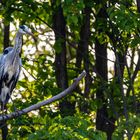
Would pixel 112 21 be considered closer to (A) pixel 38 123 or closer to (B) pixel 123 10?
(B) pixel 123 10

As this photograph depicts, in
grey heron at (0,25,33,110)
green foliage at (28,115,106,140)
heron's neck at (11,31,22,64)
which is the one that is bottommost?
green foliage at (28,115,106,140)

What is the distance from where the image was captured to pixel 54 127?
7.24 m

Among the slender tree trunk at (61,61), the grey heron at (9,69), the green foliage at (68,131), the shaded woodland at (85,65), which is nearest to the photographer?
the green foliage at (68,131)

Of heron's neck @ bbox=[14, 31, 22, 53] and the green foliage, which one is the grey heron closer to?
heron's neck @ bbox=[14, 31, 22, 53]

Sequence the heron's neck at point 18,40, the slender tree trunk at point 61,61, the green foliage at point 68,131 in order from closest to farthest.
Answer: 1. the green foliage at point 68,131
2. the heron's neck at point 18,40
3. the slender tree trunk at point 61,61

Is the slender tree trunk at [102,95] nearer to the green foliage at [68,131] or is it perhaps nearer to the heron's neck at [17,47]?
the heron's neck at [17,47]

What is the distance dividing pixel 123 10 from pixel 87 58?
7.13 feet

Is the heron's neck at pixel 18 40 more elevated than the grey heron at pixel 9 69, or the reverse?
the heron's neck at pixel 18 40

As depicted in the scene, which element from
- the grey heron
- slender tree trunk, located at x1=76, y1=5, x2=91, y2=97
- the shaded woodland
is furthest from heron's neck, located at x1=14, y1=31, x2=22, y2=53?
slender tree trunk, located at x1=76, y1=5, x2=91, y2=97

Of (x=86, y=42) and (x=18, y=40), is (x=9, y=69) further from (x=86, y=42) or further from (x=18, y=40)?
(x=86, y=42)

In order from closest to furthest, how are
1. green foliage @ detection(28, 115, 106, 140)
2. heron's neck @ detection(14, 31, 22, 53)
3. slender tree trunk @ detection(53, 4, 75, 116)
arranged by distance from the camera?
green foliage @ detection(28, 115, 106, 140) < heron's neck @ detection(14, 31, 22, 53) < slender tree trunk @ detection(53, 4, 75, 116)

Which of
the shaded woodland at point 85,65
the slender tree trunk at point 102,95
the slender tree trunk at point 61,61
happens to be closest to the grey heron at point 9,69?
the shaded woodland at point 85,65

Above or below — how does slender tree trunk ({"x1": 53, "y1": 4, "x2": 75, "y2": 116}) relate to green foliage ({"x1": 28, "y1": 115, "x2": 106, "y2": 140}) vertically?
above

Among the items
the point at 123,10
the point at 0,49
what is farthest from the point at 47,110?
the point at 0,49
